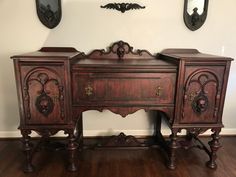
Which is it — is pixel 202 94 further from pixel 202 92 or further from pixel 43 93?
pixel 43 93

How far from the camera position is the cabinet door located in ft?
5.21

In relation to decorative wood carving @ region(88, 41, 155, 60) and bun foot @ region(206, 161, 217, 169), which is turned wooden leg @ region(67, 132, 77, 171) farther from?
bun foot @ region(206, 161, 217, 169)

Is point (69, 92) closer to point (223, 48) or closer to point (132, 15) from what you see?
A: point (132, 15)

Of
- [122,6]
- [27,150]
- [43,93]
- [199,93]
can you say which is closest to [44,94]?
[43,93]

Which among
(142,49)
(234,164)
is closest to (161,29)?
(142,49)

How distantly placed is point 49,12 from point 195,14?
150 cm

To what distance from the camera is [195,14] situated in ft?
6.88

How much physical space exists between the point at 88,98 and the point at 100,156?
2.37 feet

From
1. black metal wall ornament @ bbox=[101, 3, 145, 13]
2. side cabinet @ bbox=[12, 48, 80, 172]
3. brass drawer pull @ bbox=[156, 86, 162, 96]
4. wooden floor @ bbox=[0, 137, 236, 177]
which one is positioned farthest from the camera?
black metal wall ornament @ bbox=[101, 3, 145, 13]

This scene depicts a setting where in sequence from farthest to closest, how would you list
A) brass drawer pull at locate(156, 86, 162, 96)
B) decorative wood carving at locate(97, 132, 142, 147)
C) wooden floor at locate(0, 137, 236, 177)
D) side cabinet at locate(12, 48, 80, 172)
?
1. decorative wood carving at locate(97, 132, 142, 147)
2. wooden floor at locate(0, 137, 236, 177)
3. brass drawer pull at locate(156, 86, 162, 96)
4. side cabinet at locate(12, 48, 80, 172)

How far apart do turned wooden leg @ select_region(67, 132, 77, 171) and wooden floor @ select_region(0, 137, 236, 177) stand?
53 millimetres

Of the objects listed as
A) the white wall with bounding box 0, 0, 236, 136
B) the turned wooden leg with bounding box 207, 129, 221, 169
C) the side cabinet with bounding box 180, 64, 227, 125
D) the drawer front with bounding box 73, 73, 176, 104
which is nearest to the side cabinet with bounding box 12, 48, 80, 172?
the drawer front with bounding box 73, 73, 176, 104

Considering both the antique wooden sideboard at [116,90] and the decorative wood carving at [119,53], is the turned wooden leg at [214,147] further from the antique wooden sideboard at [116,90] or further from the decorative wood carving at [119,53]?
the decorative wood carving at [119,53]

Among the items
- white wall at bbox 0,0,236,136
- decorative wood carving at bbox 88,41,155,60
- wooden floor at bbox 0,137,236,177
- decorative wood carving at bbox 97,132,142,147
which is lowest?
wooden floor at bbox 0,137,236,177
